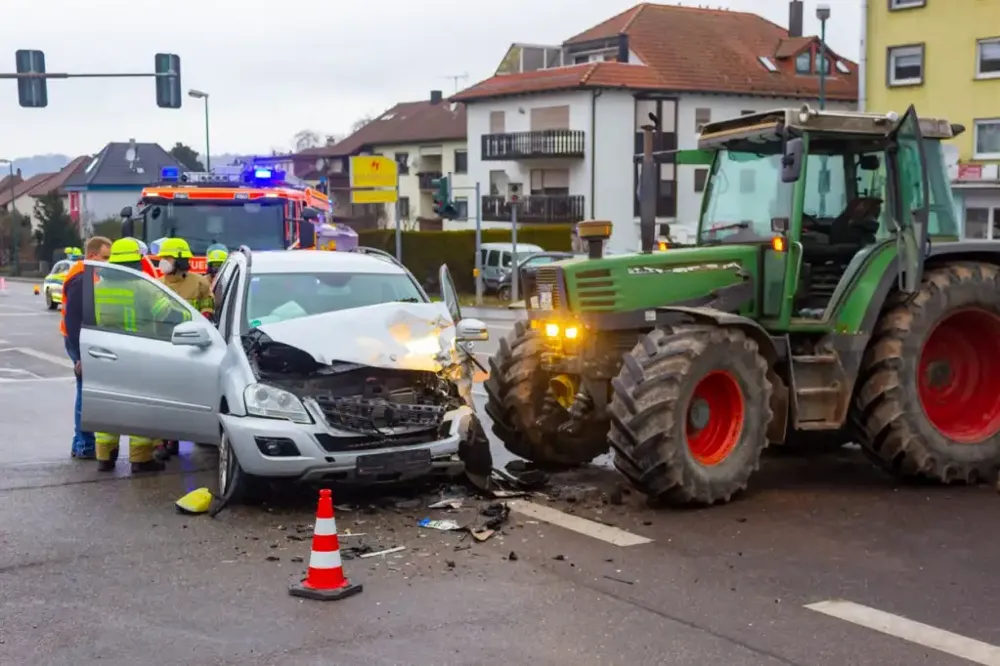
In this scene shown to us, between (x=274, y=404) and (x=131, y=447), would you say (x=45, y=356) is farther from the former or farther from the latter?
(x=274, y=404)

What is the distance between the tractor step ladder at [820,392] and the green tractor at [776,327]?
0.01m

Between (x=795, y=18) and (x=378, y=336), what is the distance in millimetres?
55749

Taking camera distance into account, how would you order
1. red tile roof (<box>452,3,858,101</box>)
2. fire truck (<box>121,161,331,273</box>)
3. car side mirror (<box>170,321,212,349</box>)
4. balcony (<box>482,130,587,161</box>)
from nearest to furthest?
car side mirror (<box>170,321,212,349</box>)
fire truck (<box>121,161,331,273</box>)
red tile roof (<box>452,3,858,101</box>)
balcony (<box>482,130,587,161</box>)

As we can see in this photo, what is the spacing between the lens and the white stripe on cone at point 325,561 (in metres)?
6.50

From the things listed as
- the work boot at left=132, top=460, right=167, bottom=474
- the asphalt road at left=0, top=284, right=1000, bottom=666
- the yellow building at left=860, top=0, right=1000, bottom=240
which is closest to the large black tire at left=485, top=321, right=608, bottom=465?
the asphalt road at left=0, top=284, right=1000, bottom=666

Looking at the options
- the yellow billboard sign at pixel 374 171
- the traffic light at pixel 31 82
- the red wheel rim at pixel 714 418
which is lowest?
the red wheel rim at pixel 714 418

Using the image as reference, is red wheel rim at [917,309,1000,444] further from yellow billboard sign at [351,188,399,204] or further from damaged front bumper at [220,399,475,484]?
yellow billboard sign at [351,188,399,204]

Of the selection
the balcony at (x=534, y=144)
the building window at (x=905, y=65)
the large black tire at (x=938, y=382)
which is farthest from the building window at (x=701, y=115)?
the large black tire at (x=938, y=382)

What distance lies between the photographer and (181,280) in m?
11.4

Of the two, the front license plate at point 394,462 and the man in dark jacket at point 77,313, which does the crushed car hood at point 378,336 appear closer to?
the front license plate at point 394,462

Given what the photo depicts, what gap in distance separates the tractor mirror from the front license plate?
3.17m

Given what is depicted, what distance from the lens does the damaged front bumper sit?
819cm

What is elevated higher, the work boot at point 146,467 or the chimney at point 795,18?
the chimney at point 795,18

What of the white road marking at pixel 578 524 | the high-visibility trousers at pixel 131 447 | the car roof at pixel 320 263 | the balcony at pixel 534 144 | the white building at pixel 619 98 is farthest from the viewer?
the balcony at pixel 534 144
